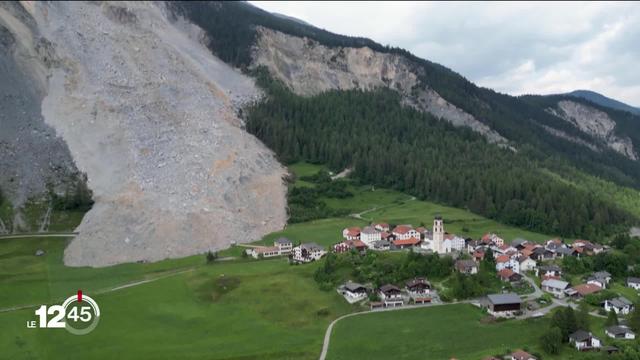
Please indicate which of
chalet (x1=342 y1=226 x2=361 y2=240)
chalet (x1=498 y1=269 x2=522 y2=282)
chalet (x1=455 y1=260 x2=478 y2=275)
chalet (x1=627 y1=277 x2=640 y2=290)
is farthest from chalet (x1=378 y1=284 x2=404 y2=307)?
chalet (x1=627 y1=277 x2=640 y2=290)

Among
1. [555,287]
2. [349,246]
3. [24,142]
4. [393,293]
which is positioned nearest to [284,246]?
[349,246]

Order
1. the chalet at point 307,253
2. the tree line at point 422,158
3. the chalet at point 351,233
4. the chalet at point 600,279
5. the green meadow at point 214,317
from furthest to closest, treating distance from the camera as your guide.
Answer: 1. the tree line at point 422,158
2. the chalet at point 351,233
3. the chalet at point 307,253
4. the chalet at point 600,279
5. the green meadow at point 214,317

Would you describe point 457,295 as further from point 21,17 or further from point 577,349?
point 21,17

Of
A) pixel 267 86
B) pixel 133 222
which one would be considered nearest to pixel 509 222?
pixel 133 222

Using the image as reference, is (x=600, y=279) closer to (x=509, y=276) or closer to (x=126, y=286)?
(x=509, y=276)

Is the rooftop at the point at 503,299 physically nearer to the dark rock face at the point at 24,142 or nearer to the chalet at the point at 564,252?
the chalet at the point at 564,252

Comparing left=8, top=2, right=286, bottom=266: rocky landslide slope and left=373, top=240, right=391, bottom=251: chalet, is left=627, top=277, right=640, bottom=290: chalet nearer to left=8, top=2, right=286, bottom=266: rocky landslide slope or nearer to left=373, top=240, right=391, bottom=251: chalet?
left=373, top=240, right=391, bottom=251: chalet
